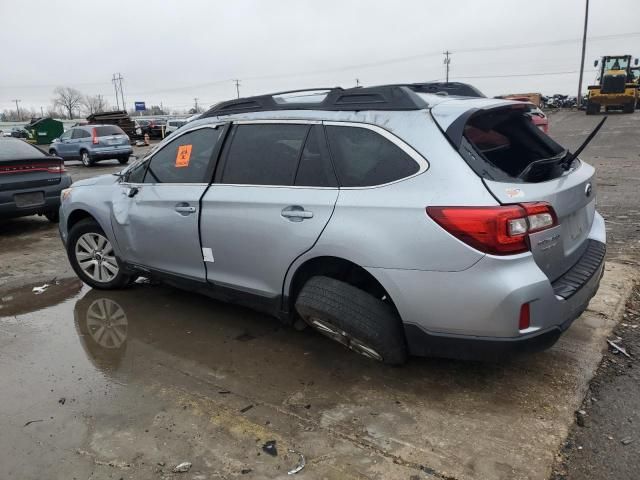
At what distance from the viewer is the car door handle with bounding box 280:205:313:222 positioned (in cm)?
307

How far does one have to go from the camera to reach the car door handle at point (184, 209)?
12.3ft

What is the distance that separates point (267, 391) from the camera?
3.11m

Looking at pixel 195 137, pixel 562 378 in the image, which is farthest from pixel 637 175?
pixel 195 137

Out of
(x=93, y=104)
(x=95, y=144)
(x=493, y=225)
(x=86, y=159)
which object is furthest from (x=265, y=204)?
(x=93, y=104)

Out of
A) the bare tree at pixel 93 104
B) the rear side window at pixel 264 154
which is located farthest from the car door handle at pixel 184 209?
the bare tree at pixel 93 104

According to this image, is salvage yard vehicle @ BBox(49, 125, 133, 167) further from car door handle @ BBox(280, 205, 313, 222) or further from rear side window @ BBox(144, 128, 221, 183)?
car door handle @ BBox(280, 205, 313, 222)

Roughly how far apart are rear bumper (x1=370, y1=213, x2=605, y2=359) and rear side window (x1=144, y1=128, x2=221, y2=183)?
5.67ft

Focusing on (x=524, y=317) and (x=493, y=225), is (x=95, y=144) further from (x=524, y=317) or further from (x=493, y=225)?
(x=524, y=317)

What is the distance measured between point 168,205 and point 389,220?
6.43 ft

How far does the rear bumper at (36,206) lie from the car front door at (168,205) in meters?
3.80

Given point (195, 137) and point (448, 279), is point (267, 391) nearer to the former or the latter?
point (448, 279)

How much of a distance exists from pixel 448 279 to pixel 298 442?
114cm

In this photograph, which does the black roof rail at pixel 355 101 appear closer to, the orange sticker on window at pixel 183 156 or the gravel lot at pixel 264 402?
the orange sticker on window at pixel 183 156

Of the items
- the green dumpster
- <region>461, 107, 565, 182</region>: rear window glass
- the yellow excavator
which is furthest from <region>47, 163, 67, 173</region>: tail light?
the green dumpster
